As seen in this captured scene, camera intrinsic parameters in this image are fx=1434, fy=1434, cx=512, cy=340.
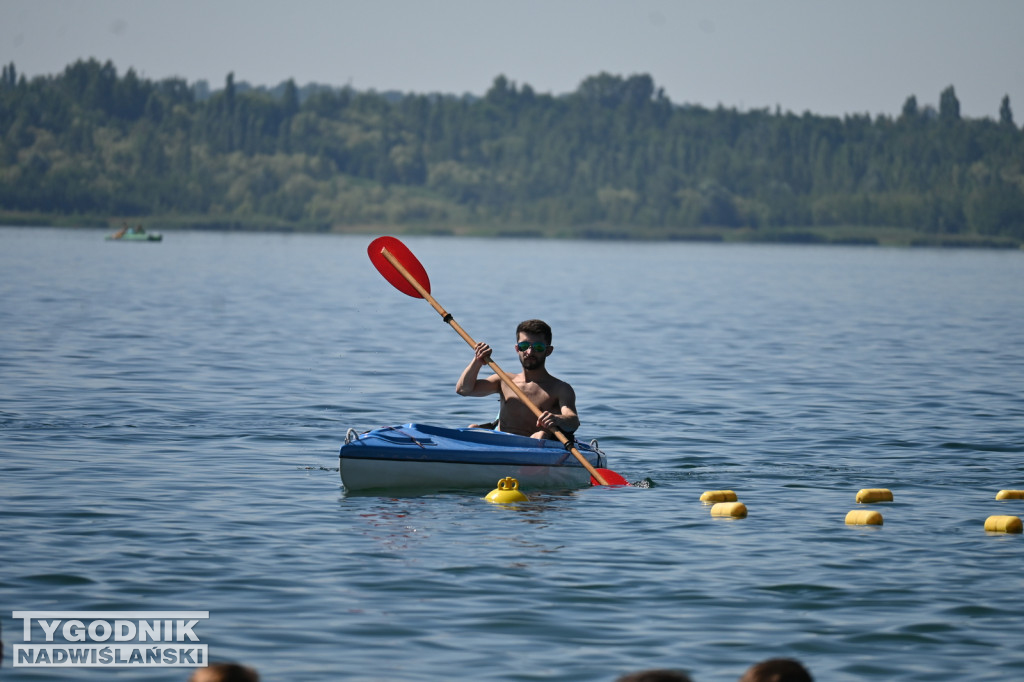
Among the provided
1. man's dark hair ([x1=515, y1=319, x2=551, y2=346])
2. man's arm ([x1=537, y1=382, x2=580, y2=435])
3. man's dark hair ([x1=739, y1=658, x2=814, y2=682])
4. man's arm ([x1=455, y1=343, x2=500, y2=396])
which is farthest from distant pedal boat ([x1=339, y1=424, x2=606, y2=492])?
man's dark hair ([x1=739, y1=658, x2=814, y2=682])

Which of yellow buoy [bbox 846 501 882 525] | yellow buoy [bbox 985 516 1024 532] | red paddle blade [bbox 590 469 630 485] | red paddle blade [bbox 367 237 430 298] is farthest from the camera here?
red paddle blade [bbox 367 237 430 298]

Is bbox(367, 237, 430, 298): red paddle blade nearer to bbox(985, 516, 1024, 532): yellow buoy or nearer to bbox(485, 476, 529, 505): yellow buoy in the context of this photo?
bbox(485, 476, 529, 505): yellow buoy

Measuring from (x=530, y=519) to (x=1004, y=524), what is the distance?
3.96 m

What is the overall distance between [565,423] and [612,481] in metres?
0.77

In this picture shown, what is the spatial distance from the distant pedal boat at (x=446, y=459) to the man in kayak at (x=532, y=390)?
0.26 metres

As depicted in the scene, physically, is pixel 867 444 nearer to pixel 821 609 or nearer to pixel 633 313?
pixel 821 609

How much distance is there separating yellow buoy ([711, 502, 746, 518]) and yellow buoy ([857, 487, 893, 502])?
140cm

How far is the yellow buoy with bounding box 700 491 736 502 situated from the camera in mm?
13188

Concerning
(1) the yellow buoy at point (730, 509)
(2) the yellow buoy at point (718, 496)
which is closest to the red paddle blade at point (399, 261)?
(2) the yellow buoy at point (718, 496)

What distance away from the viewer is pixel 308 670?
313 inches

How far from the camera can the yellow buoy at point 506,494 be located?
13.0m

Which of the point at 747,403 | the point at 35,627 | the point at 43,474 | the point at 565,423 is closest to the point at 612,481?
the point at 565,423

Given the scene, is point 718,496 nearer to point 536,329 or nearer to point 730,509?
point 730,509

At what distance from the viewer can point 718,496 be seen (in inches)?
519
